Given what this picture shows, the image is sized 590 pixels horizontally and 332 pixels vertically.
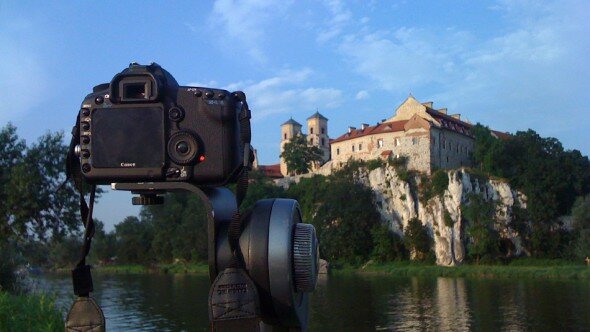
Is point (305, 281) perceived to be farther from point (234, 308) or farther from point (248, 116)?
point (248, 116)

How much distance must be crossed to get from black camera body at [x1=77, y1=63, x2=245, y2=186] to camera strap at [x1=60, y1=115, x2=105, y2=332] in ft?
0.35

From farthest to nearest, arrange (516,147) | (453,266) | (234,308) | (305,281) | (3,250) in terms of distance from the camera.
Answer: (516,147)
(453,266)
(3,250)
(305,281)
(234,308)

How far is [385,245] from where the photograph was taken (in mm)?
51688

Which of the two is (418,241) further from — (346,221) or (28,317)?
(28,317)

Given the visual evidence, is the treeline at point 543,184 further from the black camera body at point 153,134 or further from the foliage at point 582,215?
the black camera body at point 153,134

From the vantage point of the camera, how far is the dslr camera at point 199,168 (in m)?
1.81

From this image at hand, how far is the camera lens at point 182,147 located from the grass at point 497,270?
126 ft

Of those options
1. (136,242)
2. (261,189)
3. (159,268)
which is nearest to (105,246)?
(136,242)

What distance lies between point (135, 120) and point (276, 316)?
0.78 meters

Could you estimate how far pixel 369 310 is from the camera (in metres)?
23.1

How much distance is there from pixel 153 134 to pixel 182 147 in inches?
4.0

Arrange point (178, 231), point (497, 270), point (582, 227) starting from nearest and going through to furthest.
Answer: point (497, 270), point (582, 227), point (178, 231)

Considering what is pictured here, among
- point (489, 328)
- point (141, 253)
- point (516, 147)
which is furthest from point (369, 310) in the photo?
point (141, 253)

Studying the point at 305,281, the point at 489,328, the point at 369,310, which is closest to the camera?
the point at 305,281
